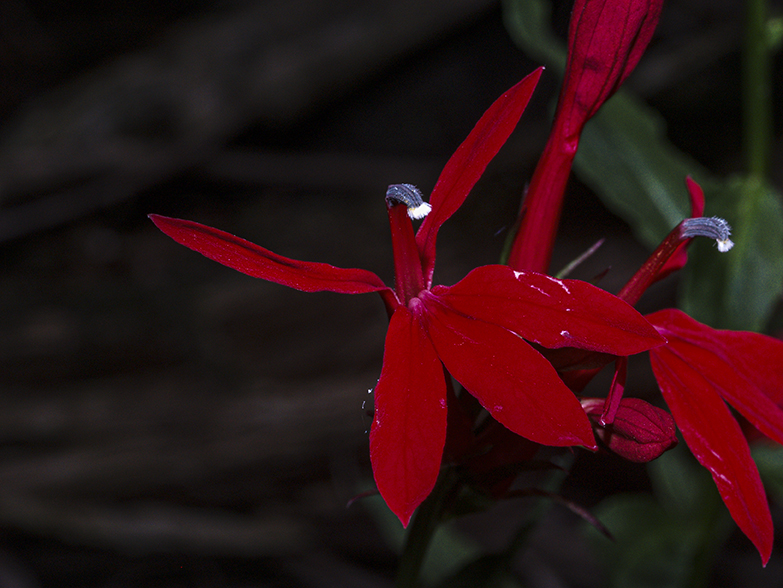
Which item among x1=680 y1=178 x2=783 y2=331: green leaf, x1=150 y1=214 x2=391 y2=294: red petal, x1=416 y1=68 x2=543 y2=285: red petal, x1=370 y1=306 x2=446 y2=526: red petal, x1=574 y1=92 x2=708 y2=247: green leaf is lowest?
x1=680 y1=178 x2=783 y2=331: green leaf

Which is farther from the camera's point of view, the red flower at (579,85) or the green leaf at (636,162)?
the green leaf at (636,162)

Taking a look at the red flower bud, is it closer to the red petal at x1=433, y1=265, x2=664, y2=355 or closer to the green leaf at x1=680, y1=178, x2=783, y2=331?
the red petal at x1=433, y1=265, x2=664, y2=355

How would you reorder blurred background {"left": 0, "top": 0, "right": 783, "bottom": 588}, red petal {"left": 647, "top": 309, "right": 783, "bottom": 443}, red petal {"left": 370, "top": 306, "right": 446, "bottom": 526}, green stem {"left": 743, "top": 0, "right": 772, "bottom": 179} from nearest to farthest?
red petal {"left": 370, "top": 306, "right": 446, "bottom": 526} → red petal {"left": 647, "top": 309, "right": 783, "bottom": 443} → green stem {"left": 743, "top": 0, "right": 772, "bottom": 179} → blurred background {"left": 0, "top": 0, "right": 783, "bottom": 588}

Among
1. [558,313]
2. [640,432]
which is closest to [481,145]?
[558,313]

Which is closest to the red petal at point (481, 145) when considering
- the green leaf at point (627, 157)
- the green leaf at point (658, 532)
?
the green leaf at point (627, 157)

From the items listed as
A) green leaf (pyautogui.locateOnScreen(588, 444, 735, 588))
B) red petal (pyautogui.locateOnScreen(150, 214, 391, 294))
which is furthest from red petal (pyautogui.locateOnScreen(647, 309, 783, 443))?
green leaf (pyautogui.locateOnScreen(588, 444, 735, 588))

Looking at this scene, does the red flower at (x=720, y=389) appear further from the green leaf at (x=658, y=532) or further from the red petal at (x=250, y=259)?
the green leaf at (x=658, y=532)

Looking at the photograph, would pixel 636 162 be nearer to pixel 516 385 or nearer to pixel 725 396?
pixel 725 396
